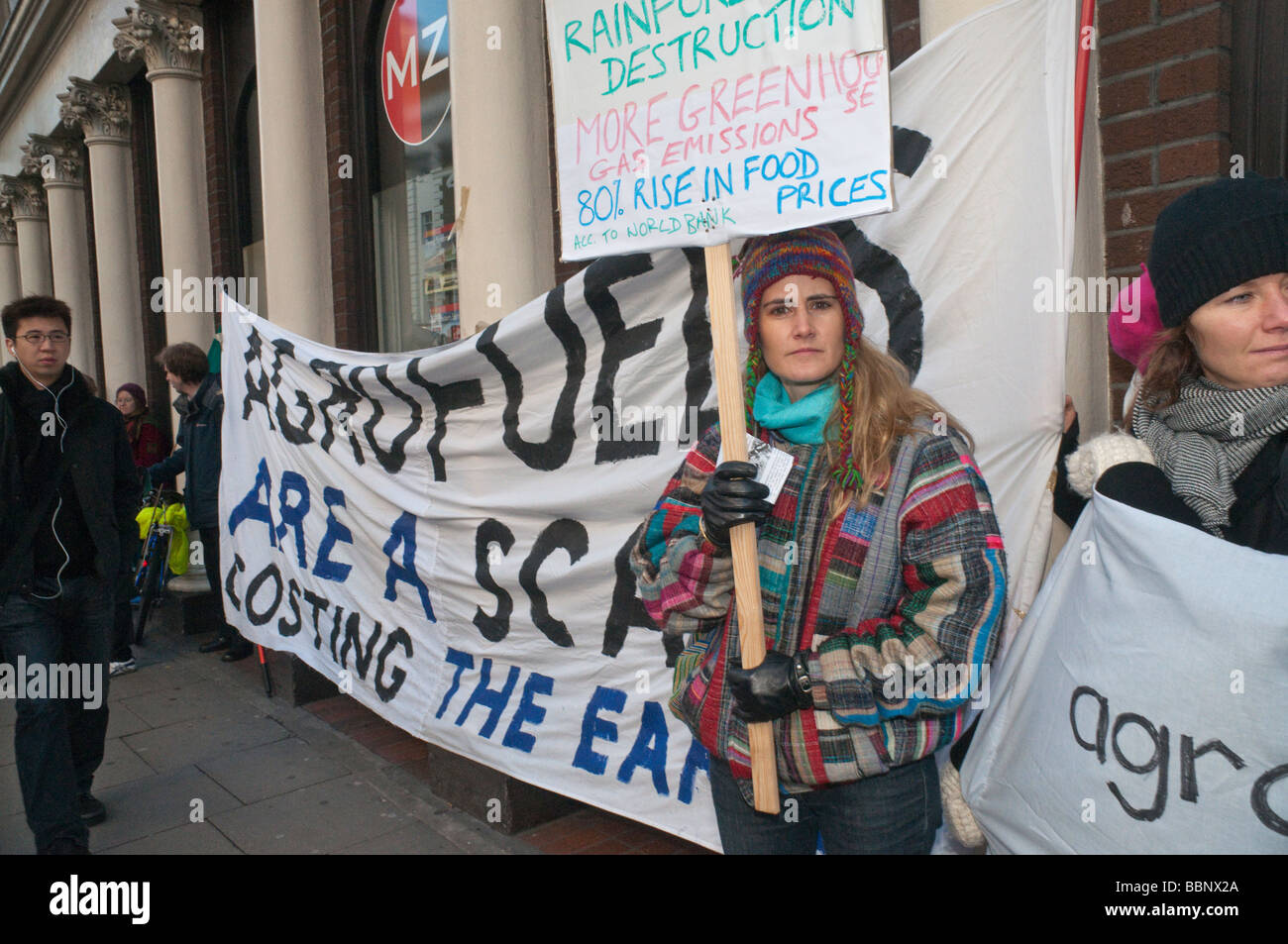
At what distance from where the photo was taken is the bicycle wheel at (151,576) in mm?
6980

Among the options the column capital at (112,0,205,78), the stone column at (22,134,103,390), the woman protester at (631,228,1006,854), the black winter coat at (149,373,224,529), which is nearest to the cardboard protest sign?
the woman protester at (631,228,1006,854)

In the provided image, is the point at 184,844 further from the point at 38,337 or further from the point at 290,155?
the point at 290,155

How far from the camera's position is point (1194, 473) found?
162 centimetres

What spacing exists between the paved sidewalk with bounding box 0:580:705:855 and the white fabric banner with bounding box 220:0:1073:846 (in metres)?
0.38

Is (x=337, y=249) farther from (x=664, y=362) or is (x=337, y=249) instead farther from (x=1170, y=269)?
(x=1170, y=269)

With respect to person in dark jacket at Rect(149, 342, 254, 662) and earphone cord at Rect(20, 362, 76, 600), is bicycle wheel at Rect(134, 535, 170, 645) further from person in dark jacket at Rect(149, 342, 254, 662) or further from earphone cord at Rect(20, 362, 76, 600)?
earphone cord at Rect(20, 362, 76, 600)

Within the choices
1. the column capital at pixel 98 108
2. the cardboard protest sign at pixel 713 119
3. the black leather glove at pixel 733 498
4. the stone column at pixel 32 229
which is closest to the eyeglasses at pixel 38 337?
the cardboard protest sign at pixel 713 119

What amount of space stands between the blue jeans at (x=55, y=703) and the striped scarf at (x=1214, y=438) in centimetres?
381

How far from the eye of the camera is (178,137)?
8.30 meters

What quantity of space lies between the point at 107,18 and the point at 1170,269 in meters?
11.2

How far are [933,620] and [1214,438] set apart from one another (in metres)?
0.57

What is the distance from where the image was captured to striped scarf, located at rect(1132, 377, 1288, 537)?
1.55 m

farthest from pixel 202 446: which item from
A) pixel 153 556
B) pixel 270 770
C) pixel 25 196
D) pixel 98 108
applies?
pixel 25 196
